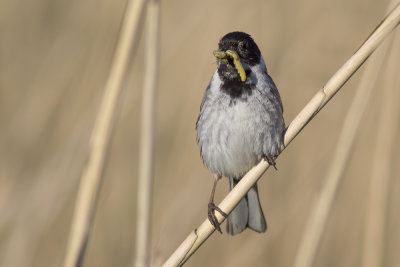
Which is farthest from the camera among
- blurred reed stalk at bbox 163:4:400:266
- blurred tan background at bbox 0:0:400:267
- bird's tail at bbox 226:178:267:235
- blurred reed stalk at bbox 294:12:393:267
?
blurred tan background at bbox 0:0:400:267

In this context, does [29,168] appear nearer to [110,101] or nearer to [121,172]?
[121,172]

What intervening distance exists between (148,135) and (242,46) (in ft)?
2.69

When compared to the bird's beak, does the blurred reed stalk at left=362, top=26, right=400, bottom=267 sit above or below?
below

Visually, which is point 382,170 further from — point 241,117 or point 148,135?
point 148,135

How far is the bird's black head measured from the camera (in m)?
2.48

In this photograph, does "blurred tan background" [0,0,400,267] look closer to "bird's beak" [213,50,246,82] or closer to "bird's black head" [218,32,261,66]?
"bird's black head" [218,32,261,66]

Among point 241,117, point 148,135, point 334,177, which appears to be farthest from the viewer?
point 241,117

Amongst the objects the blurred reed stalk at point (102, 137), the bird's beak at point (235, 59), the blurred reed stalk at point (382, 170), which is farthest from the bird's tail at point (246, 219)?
the blurred reed stalk at point (102, 137)

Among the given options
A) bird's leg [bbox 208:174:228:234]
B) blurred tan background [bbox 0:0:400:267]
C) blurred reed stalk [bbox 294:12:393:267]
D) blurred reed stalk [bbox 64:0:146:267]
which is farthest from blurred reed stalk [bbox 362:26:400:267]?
blurred reed stalk [bbox 64:0:146:267]

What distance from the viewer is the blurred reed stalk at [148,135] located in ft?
6.07

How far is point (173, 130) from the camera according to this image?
144 inches

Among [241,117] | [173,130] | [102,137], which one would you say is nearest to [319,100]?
[102,137]

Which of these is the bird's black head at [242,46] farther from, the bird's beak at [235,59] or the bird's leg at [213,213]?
the bird's leg at [213,213]

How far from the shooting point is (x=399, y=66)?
8.33 feet
